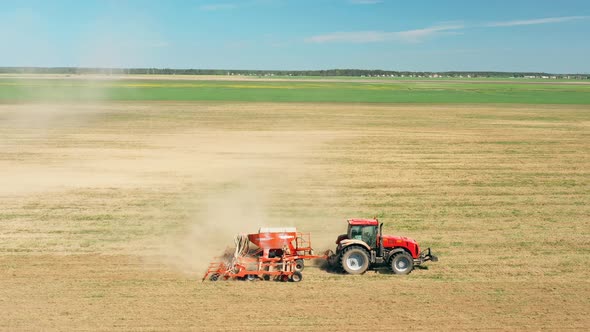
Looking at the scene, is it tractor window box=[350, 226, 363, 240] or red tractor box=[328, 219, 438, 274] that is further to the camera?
tractor window box=[350, 226, 363, 240]

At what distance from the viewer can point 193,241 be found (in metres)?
20.1

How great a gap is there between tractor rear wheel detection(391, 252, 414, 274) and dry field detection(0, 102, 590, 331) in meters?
0.29

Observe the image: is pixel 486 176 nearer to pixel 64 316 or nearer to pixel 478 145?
pixel 478 145

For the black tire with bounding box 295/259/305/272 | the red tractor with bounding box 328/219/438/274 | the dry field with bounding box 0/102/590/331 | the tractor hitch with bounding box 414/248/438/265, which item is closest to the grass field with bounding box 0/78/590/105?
the dry field with bounding box 0/102/590/331

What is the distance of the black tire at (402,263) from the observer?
1656cm

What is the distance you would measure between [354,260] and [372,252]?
2.07ft

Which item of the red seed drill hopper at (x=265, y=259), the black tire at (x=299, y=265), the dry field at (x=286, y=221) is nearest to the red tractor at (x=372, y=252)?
the dry field at (x=286, y=221)

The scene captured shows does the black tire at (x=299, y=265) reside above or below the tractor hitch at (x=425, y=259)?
below

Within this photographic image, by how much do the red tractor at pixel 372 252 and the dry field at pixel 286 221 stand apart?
45cm

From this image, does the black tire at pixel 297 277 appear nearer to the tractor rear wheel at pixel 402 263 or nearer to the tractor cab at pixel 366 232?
the tractor cab at pixel 366 232

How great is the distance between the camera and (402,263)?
1669cm

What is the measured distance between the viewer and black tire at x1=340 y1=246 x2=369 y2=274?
651 inches

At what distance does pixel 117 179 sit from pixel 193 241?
12197 millimetres

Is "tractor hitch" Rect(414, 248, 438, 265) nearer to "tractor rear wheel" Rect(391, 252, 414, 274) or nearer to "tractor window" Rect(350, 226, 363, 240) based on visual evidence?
"tractor rear wheel" Rect(391, 252, 414, 274)
